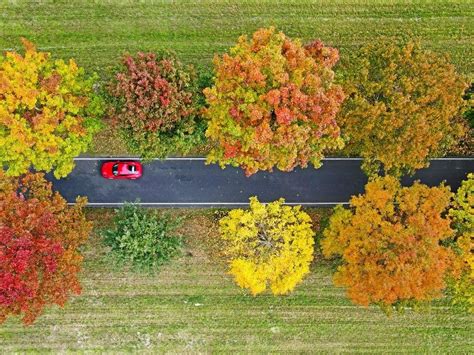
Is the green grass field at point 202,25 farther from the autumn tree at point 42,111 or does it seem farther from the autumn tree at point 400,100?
the autumn tree at point 400,100

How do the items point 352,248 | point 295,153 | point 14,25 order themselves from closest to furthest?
point 295,153 → point 352,248 → point 14,25

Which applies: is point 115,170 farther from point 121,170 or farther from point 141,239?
point 141,239

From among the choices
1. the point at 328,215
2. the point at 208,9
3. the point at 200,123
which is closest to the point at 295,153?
the point at 200,123

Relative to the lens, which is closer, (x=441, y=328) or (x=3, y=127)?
(x=3, y=127)

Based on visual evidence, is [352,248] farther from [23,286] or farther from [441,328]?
[23,286]

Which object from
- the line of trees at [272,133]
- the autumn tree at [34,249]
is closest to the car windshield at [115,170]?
the line of trees at [272,133]

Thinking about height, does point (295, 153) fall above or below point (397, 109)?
below

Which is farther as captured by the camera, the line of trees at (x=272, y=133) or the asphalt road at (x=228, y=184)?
the asphalt road at (x=228, y=184)
